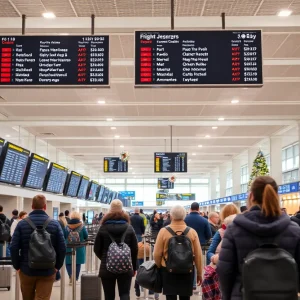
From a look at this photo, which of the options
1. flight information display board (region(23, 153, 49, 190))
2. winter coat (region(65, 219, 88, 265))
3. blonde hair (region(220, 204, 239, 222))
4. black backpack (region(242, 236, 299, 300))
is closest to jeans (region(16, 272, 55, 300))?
blonde hair (region(220, 204, 239, 222))

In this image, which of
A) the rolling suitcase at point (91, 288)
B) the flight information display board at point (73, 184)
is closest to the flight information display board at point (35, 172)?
the flight information display board at point (73, 184)

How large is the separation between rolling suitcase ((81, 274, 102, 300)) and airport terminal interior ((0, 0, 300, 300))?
0.90 m

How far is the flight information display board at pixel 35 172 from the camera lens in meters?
15.5

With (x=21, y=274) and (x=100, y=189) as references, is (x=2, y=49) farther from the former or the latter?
(x=100, y=189)

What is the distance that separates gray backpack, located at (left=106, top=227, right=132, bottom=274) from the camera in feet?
18.8

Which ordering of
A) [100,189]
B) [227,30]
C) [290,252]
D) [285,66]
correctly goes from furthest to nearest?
1. [100,189]
2. [285,66]
3. [227,30]
4. [290,252]

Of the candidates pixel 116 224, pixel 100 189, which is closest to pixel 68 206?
pixel 100 189

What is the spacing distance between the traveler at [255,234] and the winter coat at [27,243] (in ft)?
9.10

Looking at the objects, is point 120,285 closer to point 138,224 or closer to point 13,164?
point 138,224

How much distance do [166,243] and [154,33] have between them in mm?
3236

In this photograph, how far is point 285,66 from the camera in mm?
11586

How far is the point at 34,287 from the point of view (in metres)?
5.66

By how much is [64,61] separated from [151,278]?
3.45 meters

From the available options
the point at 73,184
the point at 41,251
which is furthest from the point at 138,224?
the point at 41,251
